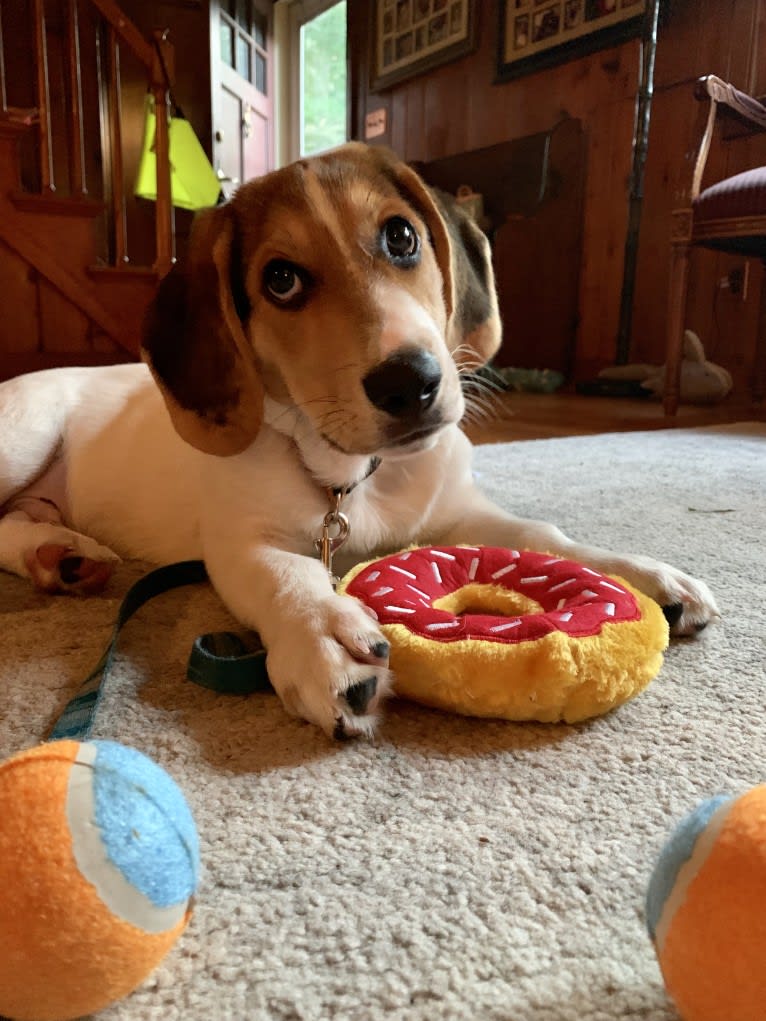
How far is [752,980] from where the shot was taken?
0.55 m

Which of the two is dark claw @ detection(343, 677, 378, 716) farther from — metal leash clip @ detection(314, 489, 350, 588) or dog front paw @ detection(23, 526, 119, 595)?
dog front paw @ detection(23, 526, 119, 595)

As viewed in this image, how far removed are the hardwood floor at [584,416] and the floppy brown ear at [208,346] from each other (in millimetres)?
2432

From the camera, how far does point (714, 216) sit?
4172mm

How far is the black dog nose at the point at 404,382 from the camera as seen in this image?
4.27ft

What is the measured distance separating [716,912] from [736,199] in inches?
162

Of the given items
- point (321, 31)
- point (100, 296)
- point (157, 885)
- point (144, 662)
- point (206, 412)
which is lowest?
point (144, 662)

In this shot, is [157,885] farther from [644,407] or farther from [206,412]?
[644,407]

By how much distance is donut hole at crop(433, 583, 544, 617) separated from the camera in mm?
1403

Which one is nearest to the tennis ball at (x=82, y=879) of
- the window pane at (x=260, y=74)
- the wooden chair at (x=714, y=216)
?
the wooden chair at (x=714, y=216)

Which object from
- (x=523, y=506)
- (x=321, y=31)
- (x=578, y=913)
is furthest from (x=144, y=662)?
(x=321, y=31)

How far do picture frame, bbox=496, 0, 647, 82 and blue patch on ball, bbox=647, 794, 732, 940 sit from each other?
6.17 m

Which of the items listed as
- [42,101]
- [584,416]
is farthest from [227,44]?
[584,416]

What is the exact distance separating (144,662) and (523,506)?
1.38 meters

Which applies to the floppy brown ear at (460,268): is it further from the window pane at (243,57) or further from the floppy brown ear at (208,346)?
the window pane at (243,57)
